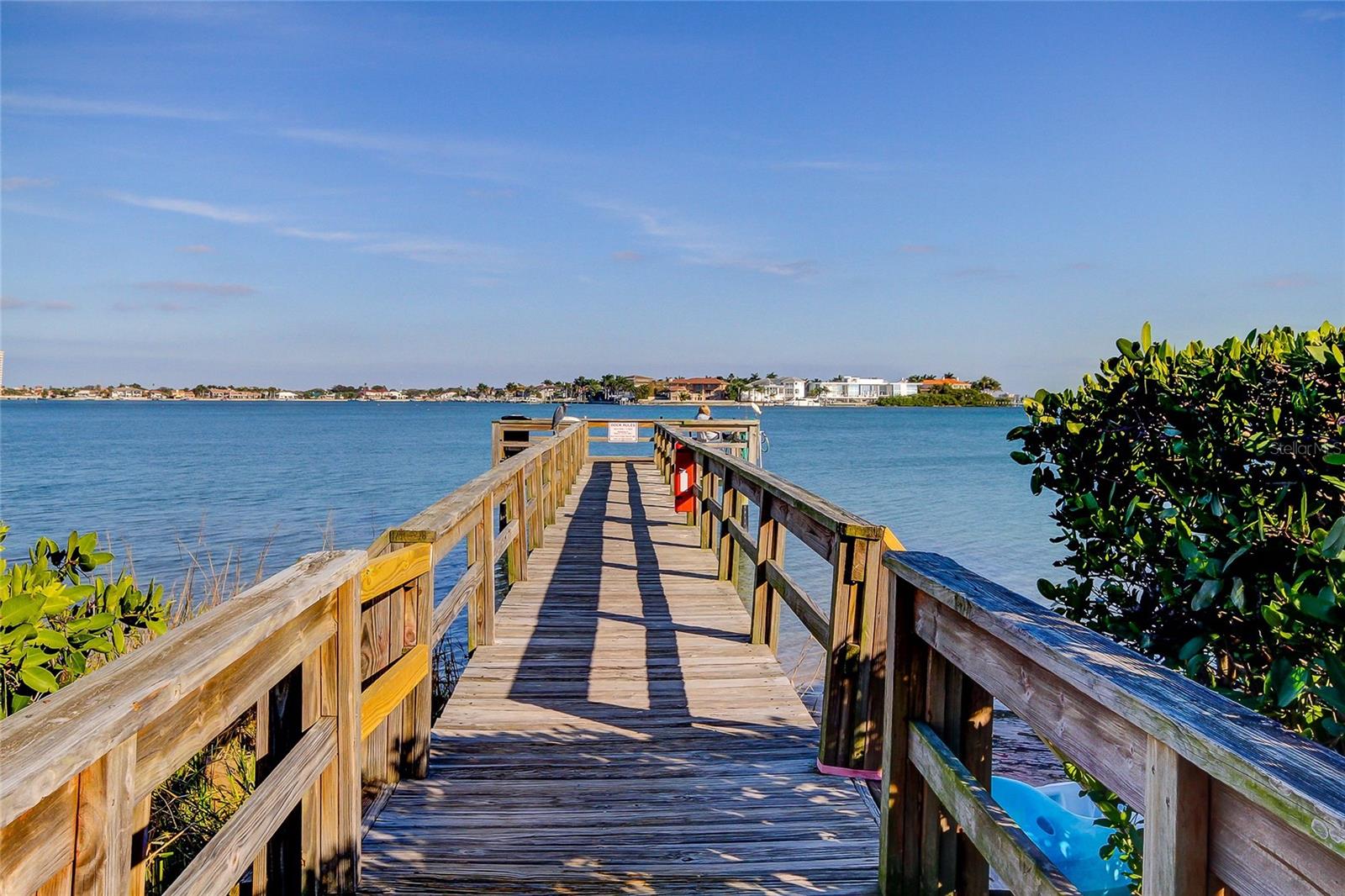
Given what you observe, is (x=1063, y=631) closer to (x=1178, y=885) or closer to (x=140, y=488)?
(x=1178, y=885)

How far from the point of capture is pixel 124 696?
1.30 m

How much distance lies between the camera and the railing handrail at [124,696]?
1.06 m

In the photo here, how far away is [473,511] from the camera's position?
4.41 meters

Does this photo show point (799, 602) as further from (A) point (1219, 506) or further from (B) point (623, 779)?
(A) point (1219, 506)

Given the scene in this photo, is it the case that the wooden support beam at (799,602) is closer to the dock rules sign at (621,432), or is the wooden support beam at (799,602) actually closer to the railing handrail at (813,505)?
the railing handrail at (813,505)

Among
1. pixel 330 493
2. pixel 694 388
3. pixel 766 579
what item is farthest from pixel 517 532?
pixel 694 388

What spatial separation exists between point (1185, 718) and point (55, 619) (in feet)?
13.6

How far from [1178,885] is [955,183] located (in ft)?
78.1

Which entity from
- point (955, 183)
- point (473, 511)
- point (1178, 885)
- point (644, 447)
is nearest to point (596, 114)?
point (955, 183)

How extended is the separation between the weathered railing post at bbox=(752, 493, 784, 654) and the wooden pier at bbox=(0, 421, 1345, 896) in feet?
0.08

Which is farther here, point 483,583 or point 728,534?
point 728,534

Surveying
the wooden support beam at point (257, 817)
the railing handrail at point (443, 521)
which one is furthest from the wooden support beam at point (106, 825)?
the railing handrail at point (443, 521)

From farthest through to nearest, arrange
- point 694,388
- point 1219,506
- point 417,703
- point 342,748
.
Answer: point 694,388 < point 417,703 < point 342,748 < point 1219,506

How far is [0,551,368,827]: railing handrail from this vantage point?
106 cm
